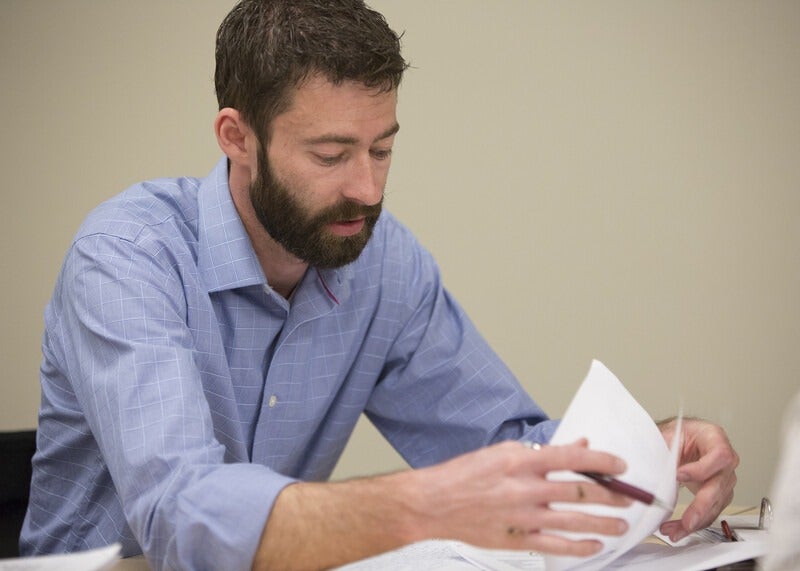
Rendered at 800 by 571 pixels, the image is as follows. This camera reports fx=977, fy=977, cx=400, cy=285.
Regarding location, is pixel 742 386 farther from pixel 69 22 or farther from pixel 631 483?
pixel 69 22

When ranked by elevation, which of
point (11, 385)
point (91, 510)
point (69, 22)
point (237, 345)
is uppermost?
point (69, 22)

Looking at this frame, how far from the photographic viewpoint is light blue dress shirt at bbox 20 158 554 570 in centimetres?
107

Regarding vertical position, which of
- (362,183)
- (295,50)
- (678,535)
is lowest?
(678,535)

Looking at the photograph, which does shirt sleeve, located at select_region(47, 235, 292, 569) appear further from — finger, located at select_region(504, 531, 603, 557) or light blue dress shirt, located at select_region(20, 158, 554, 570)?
finger, located at select_region(504, 531, 603, 557)

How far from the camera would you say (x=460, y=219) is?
98.3 inches

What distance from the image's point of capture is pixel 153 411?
3.67 feet

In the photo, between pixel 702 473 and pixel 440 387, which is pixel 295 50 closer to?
pixel 440 387

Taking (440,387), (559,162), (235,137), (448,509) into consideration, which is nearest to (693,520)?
(448,509)

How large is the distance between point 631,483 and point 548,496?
110 mm

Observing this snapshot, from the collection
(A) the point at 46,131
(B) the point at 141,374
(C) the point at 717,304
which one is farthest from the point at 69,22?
(C) the point at 717,304

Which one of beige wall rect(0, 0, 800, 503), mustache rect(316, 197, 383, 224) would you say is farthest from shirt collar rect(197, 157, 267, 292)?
beige wall rect(0, 0, 800, 503)

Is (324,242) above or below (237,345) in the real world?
above

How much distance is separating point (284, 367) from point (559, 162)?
3.95ft

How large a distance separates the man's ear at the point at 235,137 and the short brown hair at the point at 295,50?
0.02 metres
